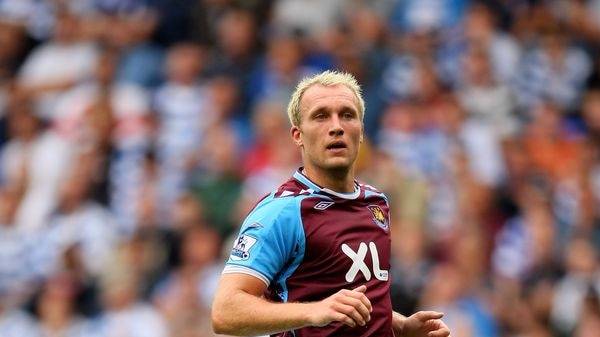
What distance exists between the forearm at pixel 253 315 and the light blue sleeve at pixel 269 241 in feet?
0.47

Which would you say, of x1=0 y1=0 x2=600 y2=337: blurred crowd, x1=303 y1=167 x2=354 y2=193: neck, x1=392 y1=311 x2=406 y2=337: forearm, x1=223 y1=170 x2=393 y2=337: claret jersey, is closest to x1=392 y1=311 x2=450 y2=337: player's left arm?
x1=392 y1=311 x2=406 y2=337: forearm

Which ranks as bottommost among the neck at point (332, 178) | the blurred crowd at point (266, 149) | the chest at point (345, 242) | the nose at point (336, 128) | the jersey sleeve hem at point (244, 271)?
the jersey sleeve hem at point (244, 271)

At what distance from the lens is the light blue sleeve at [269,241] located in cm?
525

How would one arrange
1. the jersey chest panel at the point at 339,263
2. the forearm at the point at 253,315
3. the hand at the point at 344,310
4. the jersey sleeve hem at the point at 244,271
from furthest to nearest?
the jersey chest panel at the point at 339,263 → the jersey sleeve hem at the point at 244,271 → the forearm at the point at 253,315 → the hand at the point at 344,310

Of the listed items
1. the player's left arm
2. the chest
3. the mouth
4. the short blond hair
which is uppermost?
the short blond hair

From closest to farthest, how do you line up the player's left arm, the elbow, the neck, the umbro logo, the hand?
the hand < the elbow < the umbro logo < the neck < the player's left arm

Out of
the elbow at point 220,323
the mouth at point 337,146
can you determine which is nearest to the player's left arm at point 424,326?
the mouth at point 337,146

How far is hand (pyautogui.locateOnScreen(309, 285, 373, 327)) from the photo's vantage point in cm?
485

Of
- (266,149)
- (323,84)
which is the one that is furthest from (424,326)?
(266,149)

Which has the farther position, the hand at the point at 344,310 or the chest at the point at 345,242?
the chest at the point at 345,242

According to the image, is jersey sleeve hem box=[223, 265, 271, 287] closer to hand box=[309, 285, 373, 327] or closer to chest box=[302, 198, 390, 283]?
chest box=[302, 198, 390, 283]

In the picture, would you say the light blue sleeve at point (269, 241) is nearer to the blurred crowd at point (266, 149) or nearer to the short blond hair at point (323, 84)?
the short blond hair at point (323, 84)

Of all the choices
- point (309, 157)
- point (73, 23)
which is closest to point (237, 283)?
point (309, 157)

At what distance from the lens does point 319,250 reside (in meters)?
5.39
